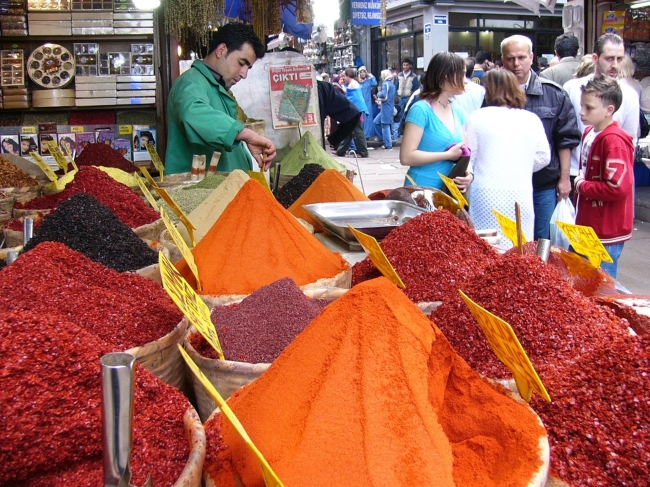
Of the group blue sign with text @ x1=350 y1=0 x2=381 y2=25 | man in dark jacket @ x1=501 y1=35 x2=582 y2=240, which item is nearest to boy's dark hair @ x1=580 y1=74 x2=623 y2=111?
man in dark jacket @ x1=501 y1=35 x2=582 y2=240

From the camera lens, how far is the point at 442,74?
112 inches

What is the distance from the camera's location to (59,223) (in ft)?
4.39

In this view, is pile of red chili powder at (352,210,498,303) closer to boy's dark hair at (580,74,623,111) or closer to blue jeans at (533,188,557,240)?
boy's dark hair at (580,74,623,111)

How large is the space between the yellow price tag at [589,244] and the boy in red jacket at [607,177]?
142cm

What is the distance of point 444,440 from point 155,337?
1.55 feet

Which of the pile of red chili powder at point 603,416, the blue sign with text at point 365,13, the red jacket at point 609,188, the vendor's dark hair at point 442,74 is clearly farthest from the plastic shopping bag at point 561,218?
the blue sign with text at point 365,13

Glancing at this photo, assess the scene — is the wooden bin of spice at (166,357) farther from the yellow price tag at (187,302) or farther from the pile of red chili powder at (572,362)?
the pile of red chili powder at (572,362)

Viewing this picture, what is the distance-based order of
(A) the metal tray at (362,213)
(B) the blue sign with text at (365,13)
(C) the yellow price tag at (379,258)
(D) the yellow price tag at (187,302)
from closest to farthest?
(D) the yellow price tag at (187,302), (C) the yellow price tag at (379,258), (A) the metal tray at (362,213), (B) the blue sign with text at (365,13)

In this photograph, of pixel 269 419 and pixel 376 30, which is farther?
pixel 376 30

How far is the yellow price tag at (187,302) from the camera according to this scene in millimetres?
777

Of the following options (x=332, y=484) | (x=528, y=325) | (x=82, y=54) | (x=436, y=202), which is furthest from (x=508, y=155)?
(x=82, y=54)

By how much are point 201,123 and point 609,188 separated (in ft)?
5.39

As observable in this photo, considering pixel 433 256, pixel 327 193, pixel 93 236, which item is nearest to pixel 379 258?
pixel 433 256

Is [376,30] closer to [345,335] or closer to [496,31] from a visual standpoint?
[496,31]
